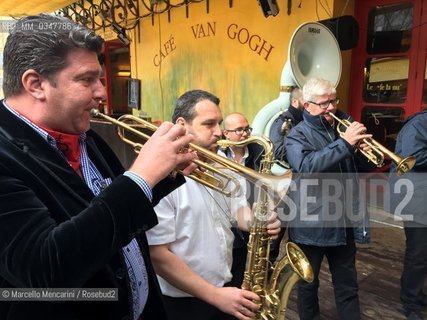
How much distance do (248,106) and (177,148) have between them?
456 centimetres

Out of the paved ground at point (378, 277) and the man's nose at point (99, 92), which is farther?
the paved ground at point (378, 277)

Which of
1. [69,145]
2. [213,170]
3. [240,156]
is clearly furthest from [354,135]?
[69,145]

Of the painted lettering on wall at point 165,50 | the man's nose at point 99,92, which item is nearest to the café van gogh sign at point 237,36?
the painted lettering on wall at point 165,50

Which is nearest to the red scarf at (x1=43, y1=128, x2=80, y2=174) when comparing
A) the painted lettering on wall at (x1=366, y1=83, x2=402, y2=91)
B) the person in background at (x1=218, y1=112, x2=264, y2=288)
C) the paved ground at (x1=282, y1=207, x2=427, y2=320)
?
the person in background at (x1=218, y1=112, x2=264, y2=288)

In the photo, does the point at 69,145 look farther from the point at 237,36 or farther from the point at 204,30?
the point at 204,30

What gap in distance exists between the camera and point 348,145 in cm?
231

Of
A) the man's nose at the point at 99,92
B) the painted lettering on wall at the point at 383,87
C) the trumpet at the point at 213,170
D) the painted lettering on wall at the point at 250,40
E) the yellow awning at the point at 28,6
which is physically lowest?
the trumpet at the point at 213,170

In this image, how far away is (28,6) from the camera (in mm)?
6680

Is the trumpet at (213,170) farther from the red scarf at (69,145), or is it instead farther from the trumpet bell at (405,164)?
the trumpet bell at (405,164)

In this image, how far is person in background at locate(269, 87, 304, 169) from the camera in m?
3.29

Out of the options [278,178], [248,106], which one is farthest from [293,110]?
[248,106]

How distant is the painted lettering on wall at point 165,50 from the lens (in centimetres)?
690

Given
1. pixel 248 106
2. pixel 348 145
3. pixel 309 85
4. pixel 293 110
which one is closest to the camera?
pixel 348 145

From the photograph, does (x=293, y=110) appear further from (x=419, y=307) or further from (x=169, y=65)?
(x=169, y=65)
